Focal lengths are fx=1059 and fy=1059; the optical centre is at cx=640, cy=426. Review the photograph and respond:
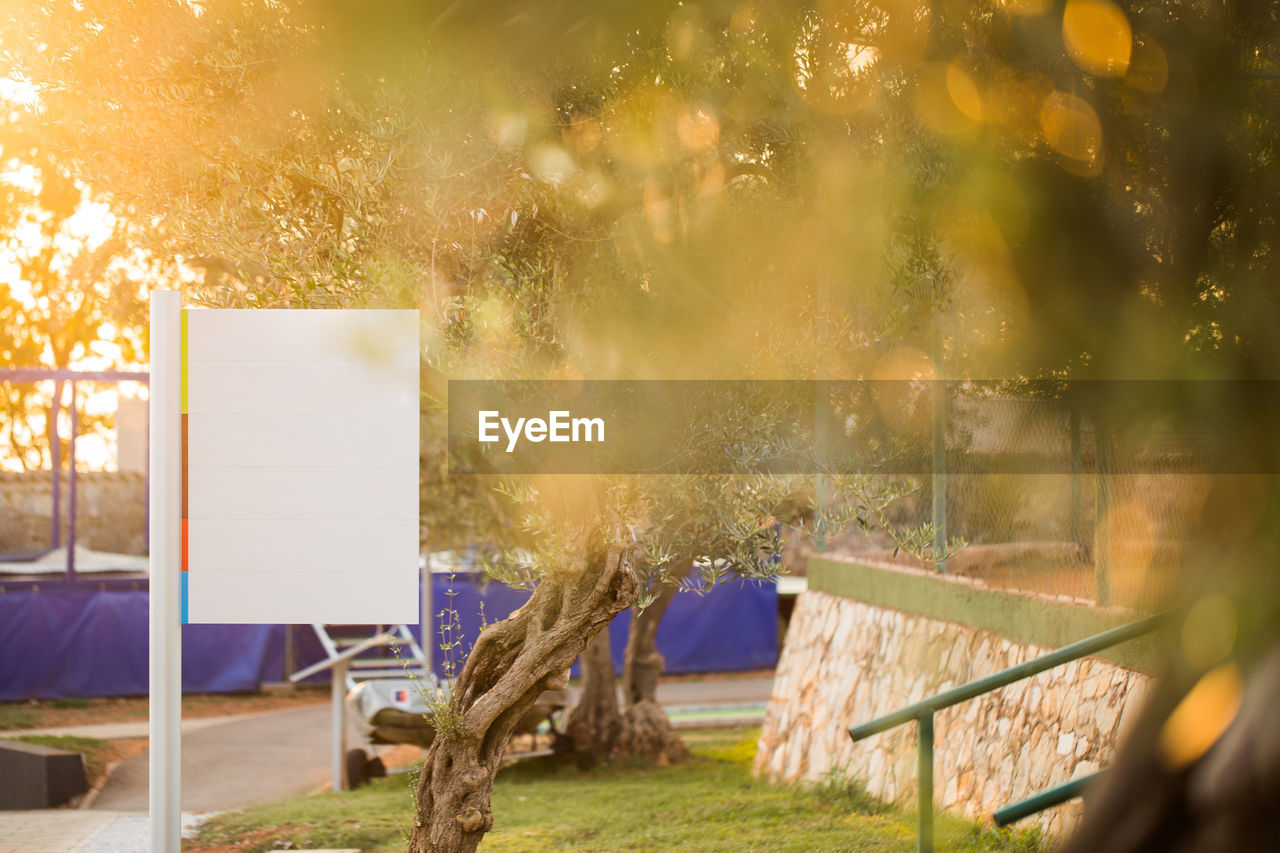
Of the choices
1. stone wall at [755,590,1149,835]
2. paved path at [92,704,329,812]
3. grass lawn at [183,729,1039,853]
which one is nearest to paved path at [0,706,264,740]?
paved path at [92,704,329,812]

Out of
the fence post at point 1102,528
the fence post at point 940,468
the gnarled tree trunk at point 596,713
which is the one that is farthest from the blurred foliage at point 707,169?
the gnarled tree trunk at point 596,713

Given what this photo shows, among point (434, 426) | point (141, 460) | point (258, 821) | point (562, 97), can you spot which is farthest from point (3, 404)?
point (562, 97)

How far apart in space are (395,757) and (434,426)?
424cm

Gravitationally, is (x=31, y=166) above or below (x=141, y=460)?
above

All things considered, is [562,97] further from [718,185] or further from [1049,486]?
[1049,486]

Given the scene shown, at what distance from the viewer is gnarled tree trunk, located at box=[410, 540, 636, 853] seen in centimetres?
455

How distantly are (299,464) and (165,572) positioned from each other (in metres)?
0.66

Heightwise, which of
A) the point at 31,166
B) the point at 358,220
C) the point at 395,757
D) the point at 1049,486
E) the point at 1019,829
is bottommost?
the point at 395,757

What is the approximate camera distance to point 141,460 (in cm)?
1738

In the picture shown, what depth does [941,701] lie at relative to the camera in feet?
14.8

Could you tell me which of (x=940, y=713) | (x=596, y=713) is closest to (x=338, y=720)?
(x=596, y=713)

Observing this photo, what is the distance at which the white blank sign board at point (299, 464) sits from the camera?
13.5 feet
